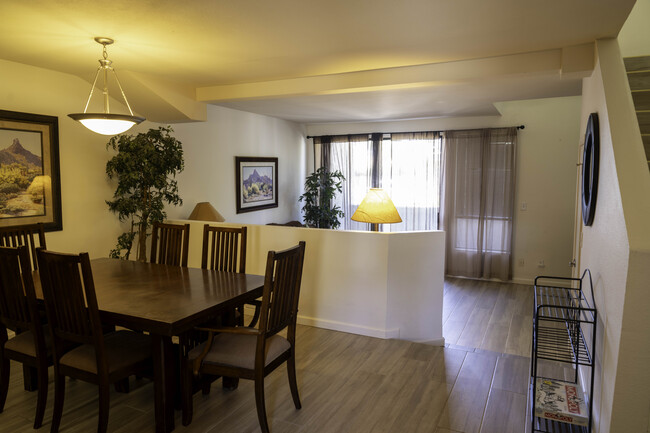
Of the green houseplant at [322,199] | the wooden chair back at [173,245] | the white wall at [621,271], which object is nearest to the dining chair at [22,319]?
the wooden chair back at [173,245]

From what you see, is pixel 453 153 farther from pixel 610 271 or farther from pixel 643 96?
pixel 610 271

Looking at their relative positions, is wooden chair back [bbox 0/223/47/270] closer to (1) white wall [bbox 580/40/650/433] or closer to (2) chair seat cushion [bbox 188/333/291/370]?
(2) chair seat cushion [bbox 188/333/291/370]

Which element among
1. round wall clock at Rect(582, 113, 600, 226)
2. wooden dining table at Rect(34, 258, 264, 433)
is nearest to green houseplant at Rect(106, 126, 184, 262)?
wooden dining table at Rect(34, 258, 264, 433)

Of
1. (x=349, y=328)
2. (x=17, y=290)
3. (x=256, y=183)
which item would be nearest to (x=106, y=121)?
(x=17, y=290)

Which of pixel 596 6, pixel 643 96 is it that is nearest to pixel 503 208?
pixel 643 96

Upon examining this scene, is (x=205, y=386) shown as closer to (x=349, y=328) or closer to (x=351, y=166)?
(x=349, y=328)

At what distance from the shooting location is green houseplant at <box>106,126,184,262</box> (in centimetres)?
386

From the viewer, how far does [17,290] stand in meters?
2.24

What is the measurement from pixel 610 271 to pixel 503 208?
14.6ft

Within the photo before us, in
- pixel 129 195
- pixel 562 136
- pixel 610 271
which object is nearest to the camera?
pixel 610 271

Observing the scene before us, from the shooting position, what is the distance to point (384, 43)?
2.85 meters

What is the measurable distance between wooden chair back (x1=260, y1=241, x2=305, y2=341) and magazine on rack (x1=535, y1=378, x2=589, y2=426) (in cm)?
134

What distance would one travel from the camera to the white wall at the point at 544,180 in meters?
5.79

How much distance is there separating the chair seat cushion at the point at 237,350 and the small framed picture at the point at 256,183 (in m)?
3.58
